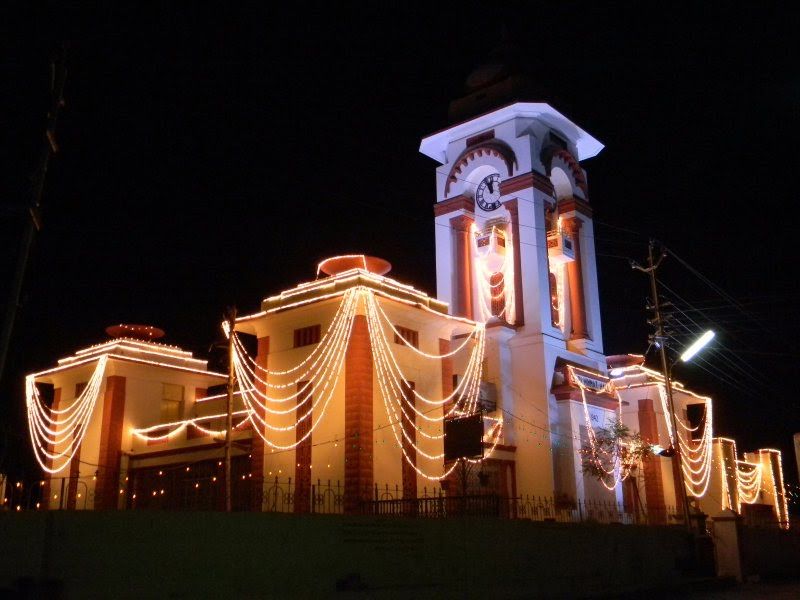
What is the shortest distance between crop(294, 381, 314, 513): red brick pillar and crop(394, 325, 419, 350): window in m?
3.64

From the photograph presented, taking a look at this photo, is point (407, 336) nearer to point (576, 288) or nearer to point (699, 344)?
point (699, 344)

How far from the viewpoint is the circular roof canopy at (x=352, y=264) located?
1178 inches

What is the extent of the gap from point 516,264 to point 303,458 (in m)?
14.9

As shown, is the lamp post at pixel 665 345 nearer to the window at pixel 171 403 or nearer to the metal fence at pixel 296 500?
the metal fence at pixel 296 500

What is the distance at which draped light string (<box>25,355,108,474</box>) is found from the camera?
33906 millimetres

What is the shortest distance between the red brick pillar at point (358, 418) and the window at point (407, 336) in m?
2.08

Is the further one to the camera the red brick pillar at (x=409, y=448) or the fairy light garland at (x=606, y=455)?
the fairy light garland at (x=606, y=455)

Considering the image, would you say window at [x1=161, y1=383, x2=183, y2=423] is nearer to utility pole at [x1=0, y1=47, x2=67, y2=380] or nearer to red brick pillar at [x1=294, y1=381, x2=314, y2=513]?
red brick pillar at [x1=294, y1=381, x2=314, y2=513]

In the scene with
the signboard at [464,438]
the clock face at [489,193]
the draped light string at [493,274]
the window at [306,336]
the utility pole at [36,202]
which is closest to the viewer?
the utility pole at [36,202]

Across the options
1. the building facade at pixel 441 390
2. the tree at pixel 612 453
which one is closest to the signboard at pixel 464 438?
the building facade at pixel 441 390

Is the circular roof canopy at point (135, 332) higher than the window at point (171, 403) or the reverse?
higher

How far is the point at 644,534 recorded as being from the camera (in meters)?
23.2

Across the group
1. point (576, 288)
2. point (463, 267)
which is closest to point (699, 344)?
point (576, 288)

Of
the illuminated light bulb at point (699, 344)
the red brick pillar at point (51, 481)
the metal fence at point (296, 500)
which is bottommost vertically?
the metal fence at point (296, 500)
